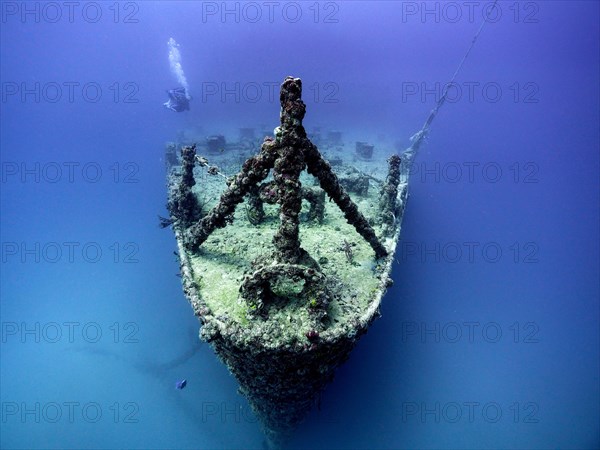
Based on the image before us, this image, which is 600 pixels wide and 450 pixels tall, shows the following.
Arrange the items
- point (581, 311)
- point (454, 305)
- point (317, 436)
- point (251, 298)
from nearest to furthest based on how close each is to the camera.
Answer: point (251, 298)
point (317, 436)
point (454, 305)
point (581, 311)

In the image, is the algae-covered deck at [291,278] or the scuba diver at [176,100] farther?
the scuba diver at [176,100]

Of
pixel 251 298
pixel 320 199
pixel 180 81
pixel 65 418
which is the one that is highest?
pixel 180 81

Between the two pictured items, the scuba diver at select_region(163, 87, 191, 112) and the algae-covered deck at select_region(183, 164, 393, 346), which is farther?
the scuba diver at select_region(163, 87, 191, 112)

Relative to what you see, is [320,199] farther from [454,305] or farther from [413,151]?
[413,151]

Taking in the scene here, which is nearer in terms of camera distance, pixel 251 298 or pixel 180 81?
pixel 251 298

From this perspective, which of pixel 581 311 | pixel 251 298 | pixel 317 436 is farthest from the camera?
pixel 581 311

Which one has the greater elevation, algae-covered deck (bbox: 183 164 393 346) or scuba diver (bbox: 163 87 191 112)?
scuba diver (bbox: 163 87 191 112)

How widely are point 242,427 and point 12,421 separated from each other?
23.1ft

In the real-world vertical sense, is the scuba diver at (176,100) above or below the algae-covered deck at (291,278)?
above

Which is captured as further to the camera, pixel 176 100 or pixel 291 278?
pixel 176 100

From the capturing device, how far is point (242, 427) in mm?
9719

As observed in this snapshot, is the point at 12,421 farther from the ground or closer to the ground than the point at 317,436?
farther from the ground

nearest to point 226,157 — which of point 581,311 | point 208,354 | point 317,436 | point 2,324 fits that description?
point 208,354

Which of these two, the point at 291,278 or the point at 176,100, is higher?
A: the point at 176,100
